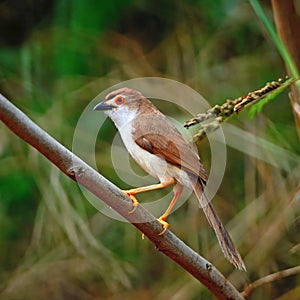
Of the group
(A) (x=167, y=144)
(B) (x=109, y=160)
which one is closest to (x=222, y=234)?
(A) (x=167, y=144)

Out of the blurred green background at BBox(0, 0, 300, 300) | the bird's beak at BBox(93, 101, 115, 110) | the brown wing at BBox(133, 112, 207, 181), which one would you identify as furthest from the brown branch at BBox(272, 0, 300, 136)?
the blurred green background at BBox(0, 0, 300, 300)

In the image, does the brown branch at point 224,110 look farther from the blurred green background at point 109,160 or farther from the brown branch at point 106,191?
the blurred green background at point 109,160

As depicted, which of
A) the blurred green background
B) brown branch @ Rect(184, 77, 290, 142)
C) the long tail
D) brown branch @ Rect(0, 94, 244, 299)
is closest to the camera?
brown branch @ Rect(0, 94, 244, 299)

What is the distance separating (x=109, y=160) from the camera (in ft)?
6.98

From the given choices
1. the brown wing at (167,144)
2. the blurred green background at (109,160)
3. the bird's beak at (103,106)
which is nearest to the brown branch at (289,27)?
the brown wing at (167,144)

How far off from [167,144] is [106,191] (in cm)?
31

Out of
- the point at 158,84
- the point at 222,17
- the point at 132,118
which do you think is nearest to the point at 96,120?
the point at 158,84

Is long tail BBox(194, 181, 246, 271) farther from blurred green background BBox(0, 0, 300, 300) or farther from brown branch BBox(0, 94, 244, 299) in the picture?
blurred green background BBox(0, 0, 300, 300)

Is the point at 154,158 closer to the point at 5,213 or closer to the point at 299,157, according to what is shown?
the point at 299,157

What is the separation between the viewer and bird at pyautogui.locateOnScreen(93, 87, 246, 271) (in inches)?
46.1

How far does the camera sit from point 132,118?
123 cm

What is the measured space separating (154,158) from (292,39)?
→ 0.97 ft

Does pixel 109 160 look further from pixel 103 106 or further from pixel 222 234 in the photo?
pixel 222 234

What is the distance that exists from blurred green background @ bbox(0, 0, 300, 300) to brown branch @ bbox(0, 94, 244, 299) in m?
0.90
